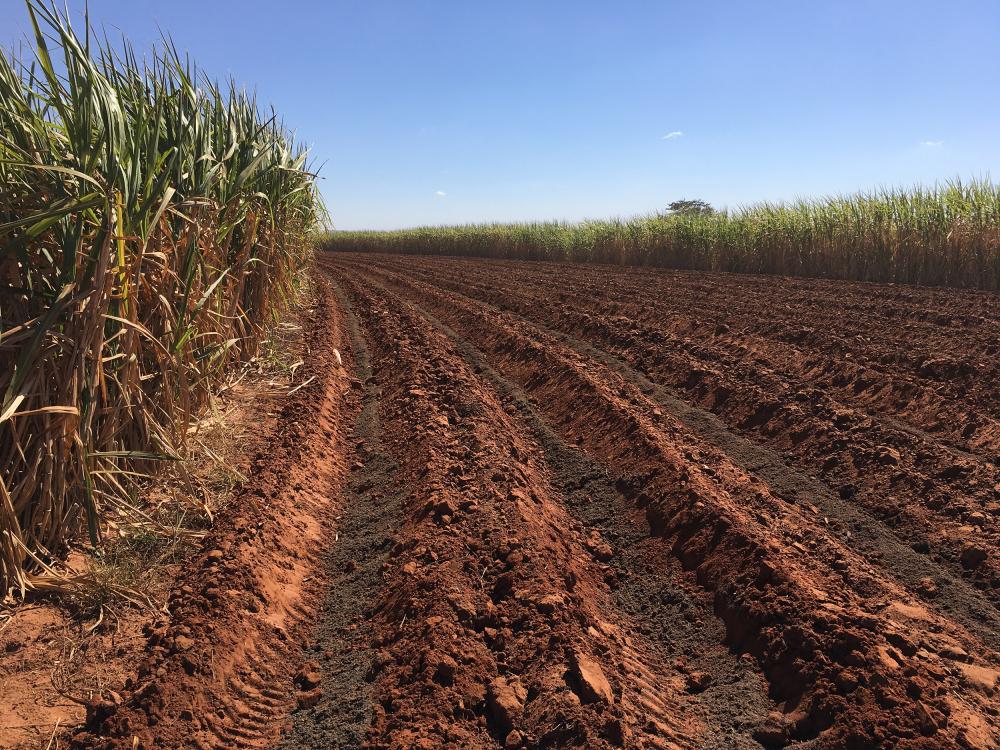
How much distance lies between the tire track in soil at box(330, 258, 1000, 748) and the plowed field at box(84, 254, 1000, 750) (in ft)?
0.04

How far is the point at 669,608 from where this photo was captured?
316 cm

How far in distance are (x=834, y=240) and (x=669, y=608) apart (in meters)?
14.8

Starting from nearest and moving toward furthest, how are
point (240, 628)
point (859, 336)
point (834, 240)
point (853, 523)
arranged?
1. point (240, 628)
2. point (853, 523)
3. point (859, 336)
4. point (834, 240)

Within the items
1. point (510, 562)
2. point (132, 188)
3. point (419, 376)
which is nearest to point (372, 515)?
point (510, 562)

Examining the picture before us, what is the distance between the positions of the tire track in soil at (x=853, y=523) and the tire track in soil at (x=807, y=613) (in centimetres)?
14

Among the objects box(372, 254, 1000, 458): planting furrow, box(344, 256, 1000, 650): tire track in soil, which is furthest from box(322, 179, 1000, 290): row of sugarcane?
box(344, 256, 1000, 650): tire track in soil

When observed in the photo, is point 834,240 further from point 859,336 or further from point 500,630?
point 500,630

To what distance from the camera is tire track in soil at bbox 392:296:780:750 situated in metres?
2.45

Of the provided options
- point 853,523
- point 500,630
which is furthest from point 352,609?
point 853,523

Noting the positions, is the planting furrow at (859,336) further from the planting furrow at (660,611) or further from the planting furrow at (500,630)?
the planting furrow at (500,630)

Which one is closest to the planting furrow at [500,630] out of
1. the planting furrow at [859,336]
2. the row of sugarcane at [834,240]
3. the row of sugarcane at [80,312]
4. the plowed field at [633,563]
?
the plowed field at [633,563]

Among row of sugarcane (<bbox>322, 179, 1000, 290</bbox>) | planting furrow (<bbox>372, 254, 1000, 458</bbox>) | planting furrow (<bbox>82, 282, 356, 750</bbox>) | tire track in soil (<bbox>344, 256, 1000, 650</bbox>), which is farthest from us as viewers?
row of sugarcane (<bbox>322, 179, 1000, 290</bbox>)

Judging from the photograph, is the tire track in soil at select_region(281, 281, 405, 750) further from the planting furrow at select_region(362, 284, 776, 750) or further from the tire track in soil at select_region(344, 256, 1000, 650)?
Result: the tire track in soil at select_region(344, 256, 1000, 650)

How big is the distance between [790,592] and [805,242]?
15352mm
